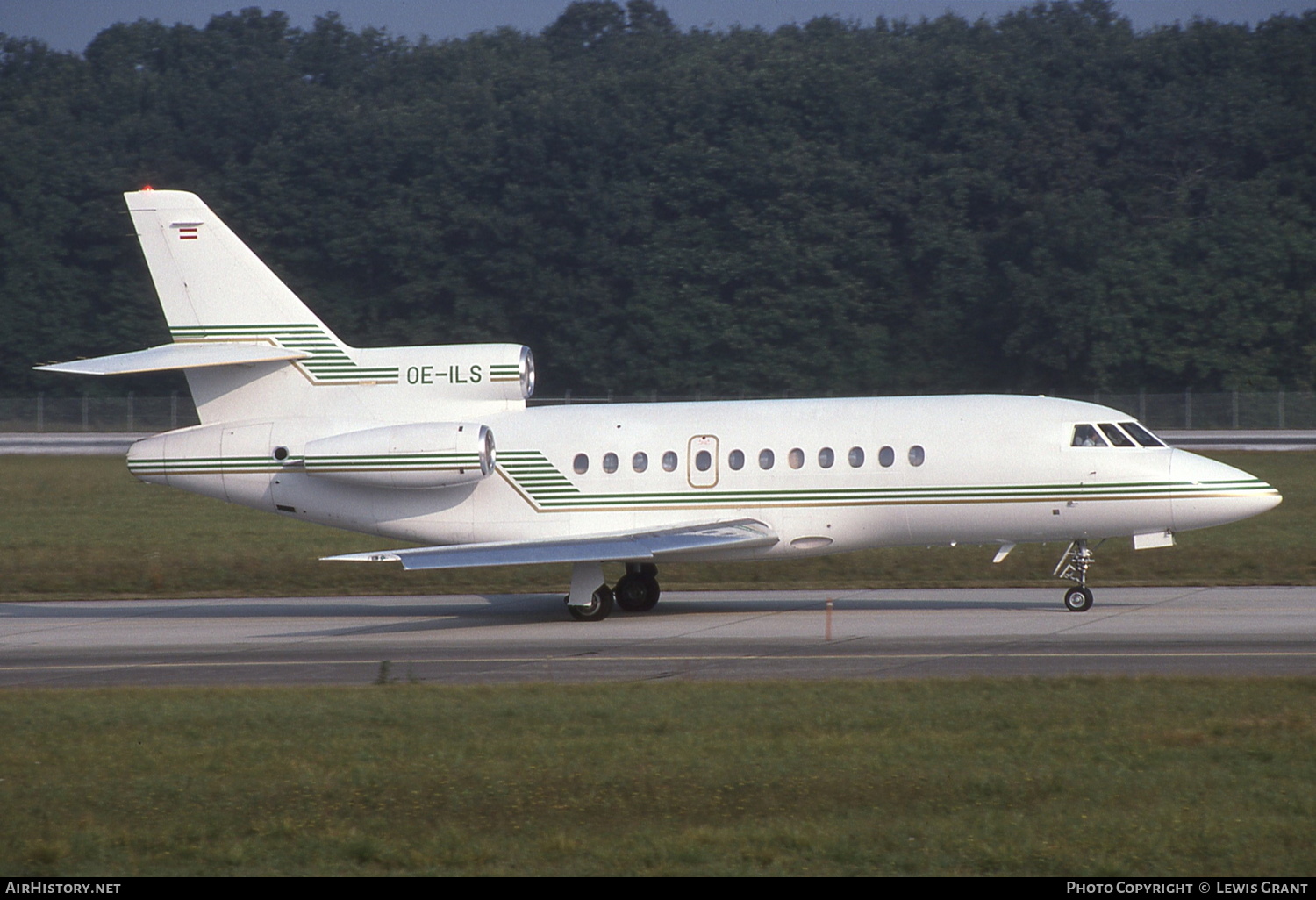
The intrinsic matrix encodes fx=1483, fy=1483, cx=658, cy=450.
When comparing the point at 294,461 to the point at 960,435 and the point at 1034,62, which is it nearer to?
the point at 960,435

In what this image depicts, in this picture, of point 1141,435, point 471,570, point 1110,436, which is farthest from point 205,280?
point 1141,435

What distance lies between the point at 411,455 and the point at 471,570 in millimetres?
6358

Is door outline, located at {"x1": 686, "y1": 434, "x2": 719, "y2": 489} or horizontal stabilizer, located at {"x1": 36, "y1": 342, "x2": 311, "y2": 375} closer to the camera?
horizontal stabilizer, located at {"x1": 36, "y1": 342, "x2": 311, "y2": 375}

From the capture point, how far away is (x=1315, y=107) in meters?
72.1

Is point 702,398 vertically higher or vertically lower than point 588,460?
higher

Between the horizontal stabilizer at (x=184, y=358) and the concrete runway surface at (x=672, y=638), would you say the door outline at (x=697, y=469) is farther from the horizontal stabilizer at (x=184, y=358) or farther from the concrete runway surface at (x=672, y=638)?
the horizontal stabilizer at (x=184, y=358)

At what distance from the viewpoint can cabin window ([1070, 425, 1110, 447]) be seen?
73.0 feet

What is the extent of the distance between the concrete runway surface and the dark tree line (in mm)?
38804

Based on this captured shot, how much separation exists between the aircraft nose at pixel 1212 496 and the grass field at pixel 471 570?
165 inches

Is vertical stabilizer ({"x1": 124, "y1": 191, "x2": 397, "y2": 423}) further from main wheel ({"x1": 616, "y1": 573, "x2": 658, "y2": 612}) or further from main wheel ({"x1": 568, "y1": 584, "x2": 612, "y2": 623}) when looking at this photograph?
main wheel ({"x1": 616, "y1": 573, "x2": 658, "y2": 612})

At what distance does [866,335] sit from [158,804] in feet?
185

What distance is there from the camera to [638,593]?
23781 millimetres

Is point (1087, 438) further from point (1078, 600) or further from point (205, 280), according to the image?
point (205, 280)

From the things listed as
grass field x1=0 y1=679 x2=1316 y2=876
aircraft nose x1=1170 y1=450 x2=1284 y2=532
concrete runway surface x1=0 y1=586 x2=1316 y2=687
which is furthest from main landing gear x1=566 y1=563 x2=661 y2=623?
aircraft nose x1=1170 y1=450 x2=1284 y2=532
